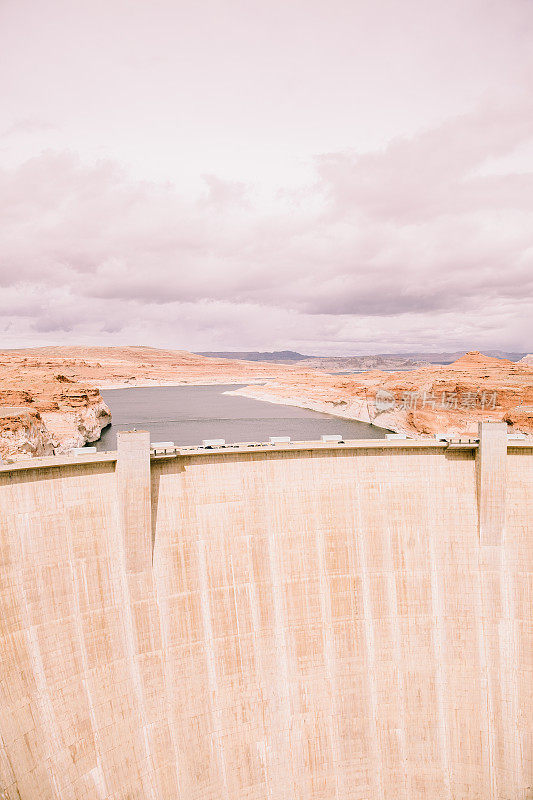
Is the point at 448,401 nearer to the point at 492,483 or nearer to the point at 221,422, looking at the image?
the point at 221,422

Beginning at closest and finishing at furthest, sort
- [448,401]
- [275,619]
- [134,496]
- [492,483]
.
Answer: [134,496] → [275,619] → [492,483] → [448,401]

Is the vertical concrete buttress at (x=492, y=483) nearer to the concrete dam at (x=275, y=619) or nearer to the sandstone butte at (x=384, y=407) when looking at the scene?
the concrete dam at (x=275, y=619)

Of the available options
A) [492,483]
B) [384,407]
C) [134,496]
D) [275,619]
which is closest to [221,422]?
[384,407]

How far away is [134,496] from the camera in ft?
54.7

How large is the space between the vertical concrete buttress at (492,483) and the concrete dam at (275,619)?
0.25ft

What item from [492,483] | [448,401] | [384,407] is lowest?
[384,407]

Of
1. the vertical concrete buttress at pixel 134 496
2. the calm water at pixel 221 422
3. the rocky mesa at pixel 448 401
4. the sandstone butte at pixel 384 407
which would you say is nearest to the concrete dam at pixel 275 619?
the vertical concrete buttress at pixel 134 496

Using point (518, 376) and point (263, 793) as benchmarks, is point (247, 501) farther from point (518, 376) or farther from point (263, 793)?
point (518, 376)

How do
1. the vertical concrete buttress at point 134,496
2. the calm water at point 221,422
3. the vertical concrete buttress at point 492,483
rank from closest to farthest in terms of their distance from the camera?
the vertical concrete buttress at point 134,496 < the vertical concrete buttress at point 492,483 < the calm water at point 221,422

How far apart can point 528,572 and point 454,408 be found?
48898 millimetres

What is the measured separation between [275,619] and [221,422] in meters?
64.3

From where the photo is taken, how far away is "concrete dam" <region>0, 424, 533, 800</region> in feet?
48.8

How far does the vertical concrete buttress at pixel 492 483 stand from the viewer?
18391mm

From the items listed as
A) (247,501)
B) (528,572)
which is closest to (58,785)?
(247,501)
